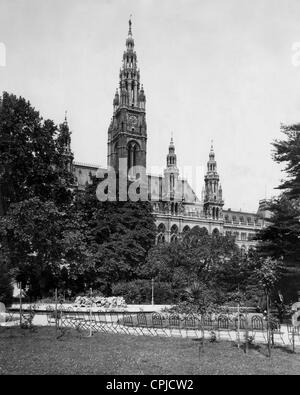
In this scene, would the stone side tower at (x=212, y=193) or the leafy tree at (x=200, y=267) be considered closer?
the leafy tree at (x=200, y=267)

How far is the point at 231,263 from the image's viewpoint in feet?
127

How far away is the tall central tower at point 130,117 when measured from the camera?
82.9 metres

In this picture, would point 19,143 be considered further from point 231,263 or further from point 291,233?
point 231,263

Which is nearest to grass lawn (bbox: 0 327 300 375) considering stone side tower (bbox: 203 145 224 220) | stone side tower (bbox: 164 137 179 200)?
stone side tower (bbox: 164 137 179 200)

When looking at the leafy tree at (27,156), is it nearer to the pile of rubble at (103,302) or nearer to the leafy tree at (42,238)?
the leafy tree at (42,238)

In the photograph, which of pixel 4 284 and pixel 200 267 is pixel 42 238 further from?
pixel 200 267

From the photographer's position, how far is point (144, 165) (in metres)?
82.9

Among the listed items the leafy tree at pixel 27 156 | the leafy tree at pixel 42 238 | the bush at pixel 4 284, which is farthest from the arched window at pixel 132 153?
the bush at pixel 4 284

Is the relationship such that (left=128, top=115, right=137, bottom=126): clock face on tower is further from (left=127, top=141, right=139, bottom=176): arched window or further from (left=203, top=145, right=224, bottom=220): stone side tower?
(left=203, top=145, right=224, bottom=220): stone side tower

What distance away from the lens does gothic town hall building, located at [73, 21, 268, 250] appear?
81750 millimetres

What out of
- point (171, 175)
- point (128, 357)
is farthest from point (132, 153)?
point (128, 357)
